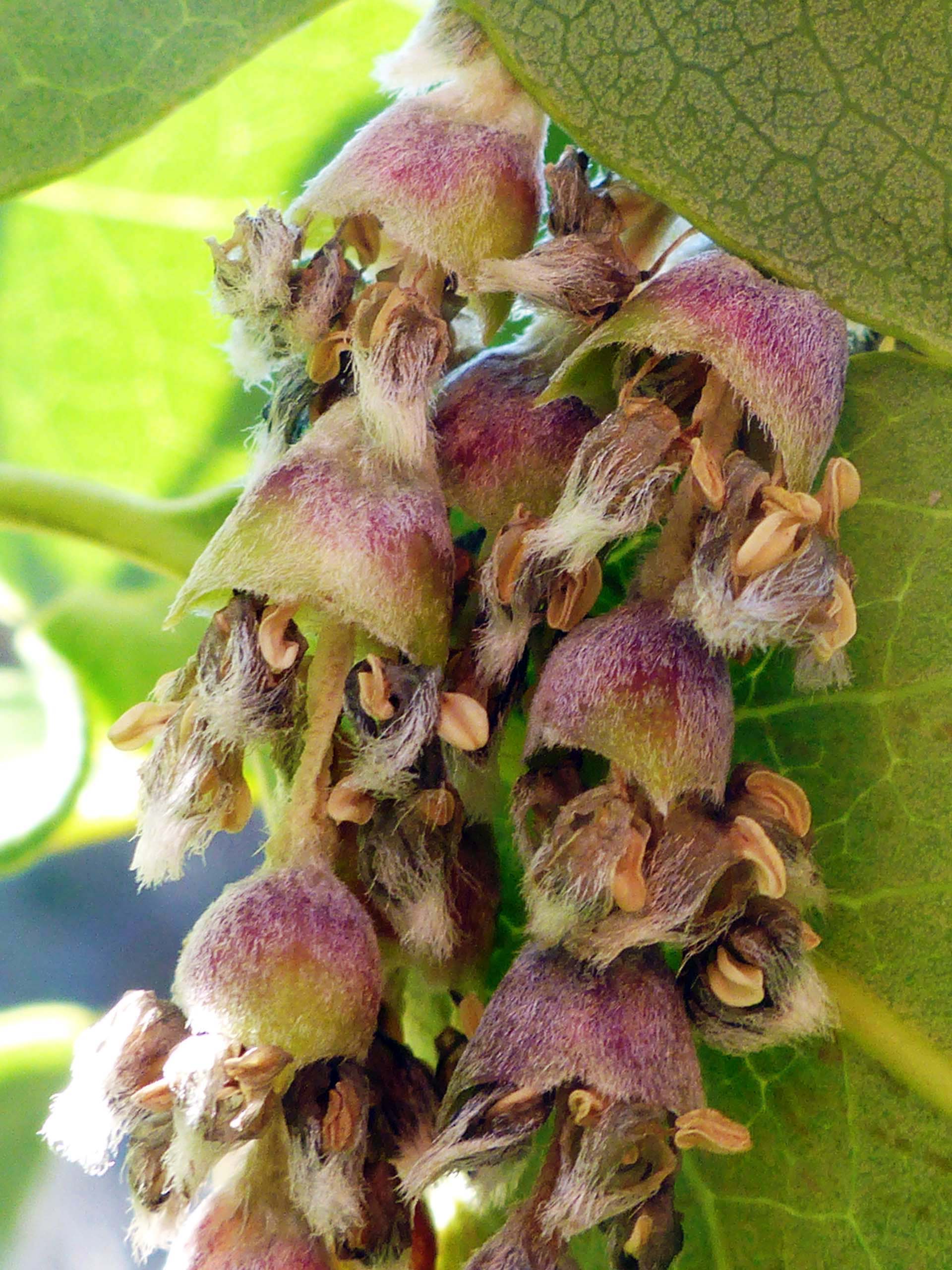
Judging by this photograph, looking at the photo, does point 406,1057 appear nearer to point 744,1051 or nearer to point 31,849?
point 744,1051

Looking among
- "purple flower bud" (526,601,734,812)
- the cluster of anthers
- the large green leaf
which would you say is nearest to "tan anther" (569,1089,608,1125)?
the cluster of anthers

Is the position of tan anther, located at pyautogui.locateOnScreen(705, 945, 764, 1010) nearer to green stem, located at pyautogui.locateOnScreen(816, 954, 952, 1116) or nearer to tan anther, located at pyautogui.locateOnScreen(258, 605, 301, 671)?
green stem, located at pyautogui.locateOnScreen(816, 954, 952, 1116)

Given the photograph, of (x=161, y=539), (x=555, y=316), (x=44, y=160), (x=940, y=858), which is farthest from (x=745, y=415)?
(x=161, y=539)

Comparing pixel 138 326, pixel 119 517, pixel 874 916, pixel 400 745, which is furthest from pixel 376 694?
pixel 138 326

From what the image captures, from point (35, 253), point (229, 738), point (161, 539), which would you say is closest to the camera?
point (229, 738)

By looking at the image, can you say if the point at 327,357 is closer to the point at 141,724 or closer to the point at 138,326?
the point at 141,724
